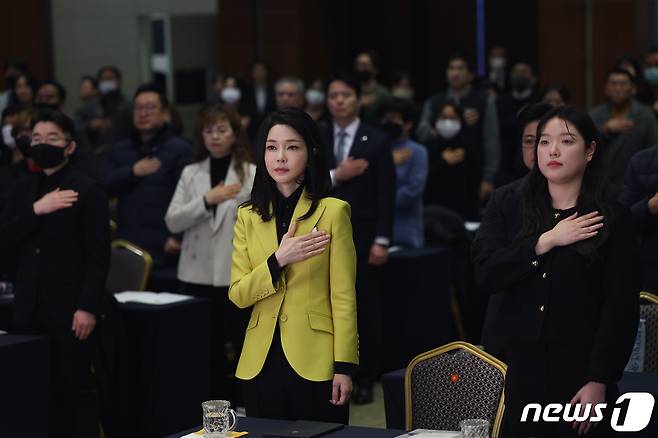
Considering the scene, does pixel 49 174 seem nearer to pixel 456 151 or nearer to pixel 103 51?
pixel 456 151

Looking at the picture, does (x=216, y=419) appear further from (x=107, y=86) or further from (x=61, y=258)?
(x=107, y=86)

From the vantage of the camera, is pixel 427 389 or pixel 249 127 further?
pixel 249 127

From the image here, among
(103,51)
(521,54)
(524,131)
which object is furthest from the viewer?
(521,54)

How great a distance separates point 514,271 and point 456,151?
528 centimetres

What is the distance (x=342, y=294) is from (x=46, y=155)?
1982mm

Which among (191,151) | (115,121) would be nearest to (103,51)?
(115,121)

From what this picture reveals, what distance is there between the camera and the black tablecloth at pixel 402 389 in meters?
4.44

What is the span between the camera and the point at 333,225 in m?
4.05

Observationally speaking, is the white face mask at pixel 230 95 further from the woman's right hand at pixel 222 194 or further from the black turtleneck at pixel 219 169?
the woman's right hand at pixel 222 194

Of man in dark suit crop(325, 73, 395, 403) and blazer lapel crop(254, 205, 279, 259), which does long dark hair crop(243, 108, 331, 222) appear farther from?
man in dark suit crop(325, 73, 395, 403)

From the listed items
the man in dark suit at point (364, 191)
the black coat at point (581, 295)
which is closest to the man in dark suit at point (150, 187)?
the man in dark suit at point (364, 191)

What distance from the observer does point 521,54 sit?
15.8 m

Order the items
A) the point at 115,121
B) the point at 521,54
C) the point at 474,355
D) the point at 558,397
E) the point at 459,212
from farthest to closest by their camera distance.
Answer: the point at 521,54
the point at 115,121
the point at 459,212
the point at 474,355
the point at 558,397

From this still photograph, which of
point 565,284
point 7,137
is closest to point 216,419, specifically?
point 565,284
